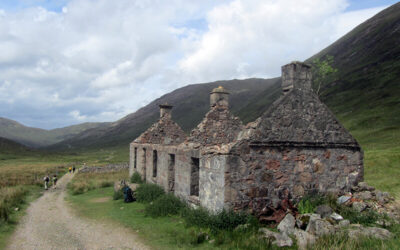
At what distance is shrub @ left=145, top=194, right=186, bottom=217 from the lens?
1063 centimetres

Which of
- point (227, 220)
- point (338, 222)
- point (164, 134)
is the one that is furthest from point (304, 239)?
point (164, 134)

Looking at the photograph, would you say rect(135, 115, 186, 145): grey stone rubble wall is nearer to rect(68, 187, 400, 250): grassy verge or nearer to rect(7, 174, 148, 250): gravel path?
rect(68, 187, 400, 250): grassy verge

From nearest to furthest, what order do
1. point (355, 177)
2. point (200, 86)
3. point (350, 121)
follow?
point (355, 177) < point (350, 121) < point (200, 86)

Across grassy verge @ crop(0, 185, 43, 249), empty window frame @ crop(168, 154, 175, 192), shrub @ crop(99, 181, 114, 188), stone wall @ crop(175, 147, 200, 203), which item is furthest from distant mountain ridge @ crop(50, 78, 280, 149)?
stone wall @ crop(175, 147, 200, 203)

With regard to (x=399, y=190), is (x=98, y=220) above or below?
below

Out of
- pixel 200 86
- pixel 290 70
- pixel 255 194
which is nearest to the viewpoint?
pixel 255 194

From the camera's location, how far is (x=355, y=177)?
10750mm

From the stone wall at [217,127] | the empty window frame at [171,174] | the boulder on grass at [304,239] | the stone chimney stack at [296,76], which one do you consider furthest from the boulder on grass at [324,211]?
the empty window frame at [171,174]

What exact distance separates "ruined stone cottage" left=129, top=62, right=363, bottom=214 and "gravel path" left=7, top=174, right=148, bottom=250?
9.18 feet

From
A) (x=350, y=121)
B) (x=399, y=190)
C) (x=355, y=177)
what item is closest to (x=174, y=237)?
(x=355, y=177)

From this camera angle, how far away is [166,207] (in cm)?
1073

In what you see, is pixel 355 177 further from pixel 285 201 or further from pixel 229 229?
pixel 229 229

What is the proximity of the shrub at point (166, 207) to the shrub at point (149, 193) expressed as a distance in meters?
1.95

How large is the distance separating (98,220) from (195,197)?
4.14 meters
